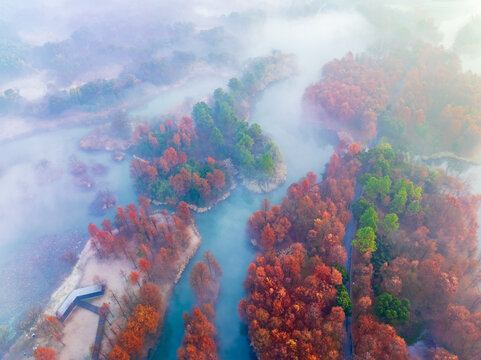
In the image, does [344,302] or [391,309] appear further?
[344,302]

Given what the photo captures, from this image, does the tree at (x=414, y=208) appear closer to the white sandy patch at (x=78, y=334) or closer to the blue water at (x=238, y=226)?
the blue water at (x=238, y=226)

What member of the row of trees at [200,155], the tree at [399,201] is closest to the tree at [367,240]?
the tree at [399,201]

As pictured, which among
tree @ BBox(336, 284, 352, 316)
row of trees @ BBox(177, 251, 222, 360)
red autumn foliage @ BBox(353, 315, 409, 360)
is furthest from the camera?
tree @ BBox(336, 284, 352, 316)

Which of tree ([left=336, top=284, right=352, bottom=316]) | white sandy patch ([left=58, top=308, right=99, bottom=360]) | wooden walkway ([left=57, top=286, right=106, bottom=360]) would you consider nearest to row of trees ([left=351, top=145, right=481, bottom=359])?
tree ([left=336, top=284, right=352, bottom=316])

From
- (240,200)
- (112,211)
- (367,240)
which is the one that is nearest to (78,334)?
(112,211)

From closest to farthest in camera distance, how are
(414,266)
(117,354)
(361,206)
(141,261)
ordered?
(117,354) → (414,266) → (141,261) → (361,206)

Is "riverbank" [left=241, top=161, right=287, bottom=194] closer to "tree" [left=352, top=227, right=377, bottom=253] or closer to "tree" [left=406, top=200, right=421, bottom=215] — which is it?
"tree" [left=352, top=227, right=377, bottom=253]

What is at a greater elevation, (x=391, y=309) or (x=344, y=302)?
(x=391, y=309)

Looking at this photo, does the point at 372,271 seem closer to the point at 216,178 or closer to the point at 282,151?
the point at 216,178
